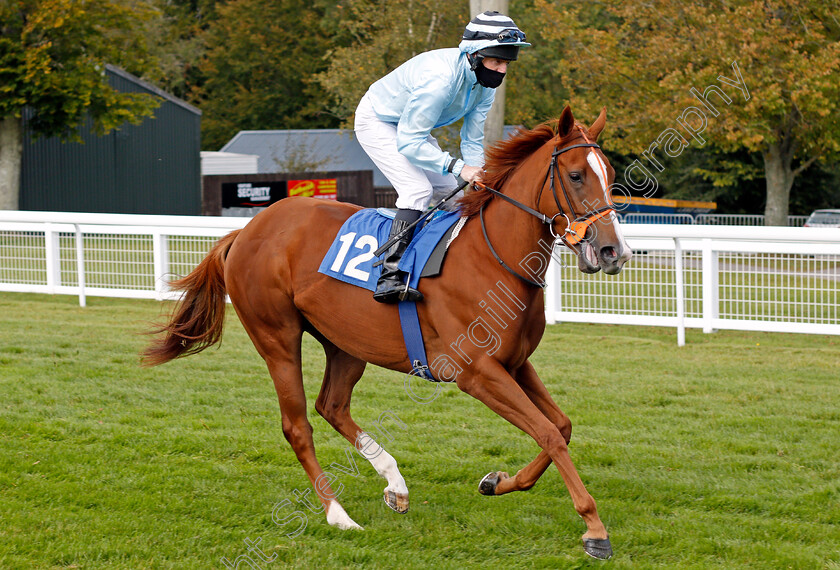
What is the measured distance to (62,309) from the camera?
34.0 ft

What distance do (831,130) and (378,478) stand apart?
15.1 metres

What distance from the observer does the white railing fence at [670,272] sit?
7.73 metres

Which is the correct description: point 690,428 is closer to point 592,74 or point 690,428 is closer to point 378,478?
point 378,478

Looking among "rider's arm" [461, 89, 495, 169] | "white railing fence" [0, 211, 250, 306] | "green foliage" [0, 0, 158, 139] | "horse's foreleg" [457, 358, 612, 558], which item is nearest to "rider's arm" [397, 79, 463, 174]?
"rider's arm" [461, 89, 495, 169]

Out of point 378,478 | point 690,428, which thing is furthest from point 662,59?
point 378,478

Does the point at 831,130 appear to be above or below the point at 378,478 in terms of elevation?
above

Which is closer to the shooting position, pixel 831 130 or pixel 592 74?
pixel 831 130

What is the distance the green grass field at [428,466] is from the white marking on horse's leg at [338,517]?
0.05 meters

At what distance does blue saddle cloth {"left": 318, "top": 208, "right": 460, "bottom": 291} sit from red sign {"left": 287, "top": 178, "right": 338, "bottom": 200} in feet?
67.0

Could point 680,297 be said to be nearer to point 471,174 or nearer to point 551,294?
point 551,294

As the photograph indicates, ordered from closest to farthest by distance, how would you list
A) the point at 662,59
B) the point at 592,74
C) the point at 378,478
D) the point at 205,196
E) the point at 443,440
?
1. the point at 378,478
2. the point at 443,440
3. the point at 662,59
4. the point at 592,74
5. the point at 205,196

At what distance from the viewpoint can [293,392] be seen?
4.33 m

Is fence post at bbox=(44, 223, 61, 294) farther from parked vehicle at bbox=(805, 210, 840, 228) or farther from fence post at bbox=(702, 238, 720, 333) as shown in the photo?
parked vehicle at bbox=(805, 210, 840, 228)

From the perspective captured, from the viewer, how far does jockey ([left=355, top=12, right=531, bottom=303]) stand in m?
3.85
